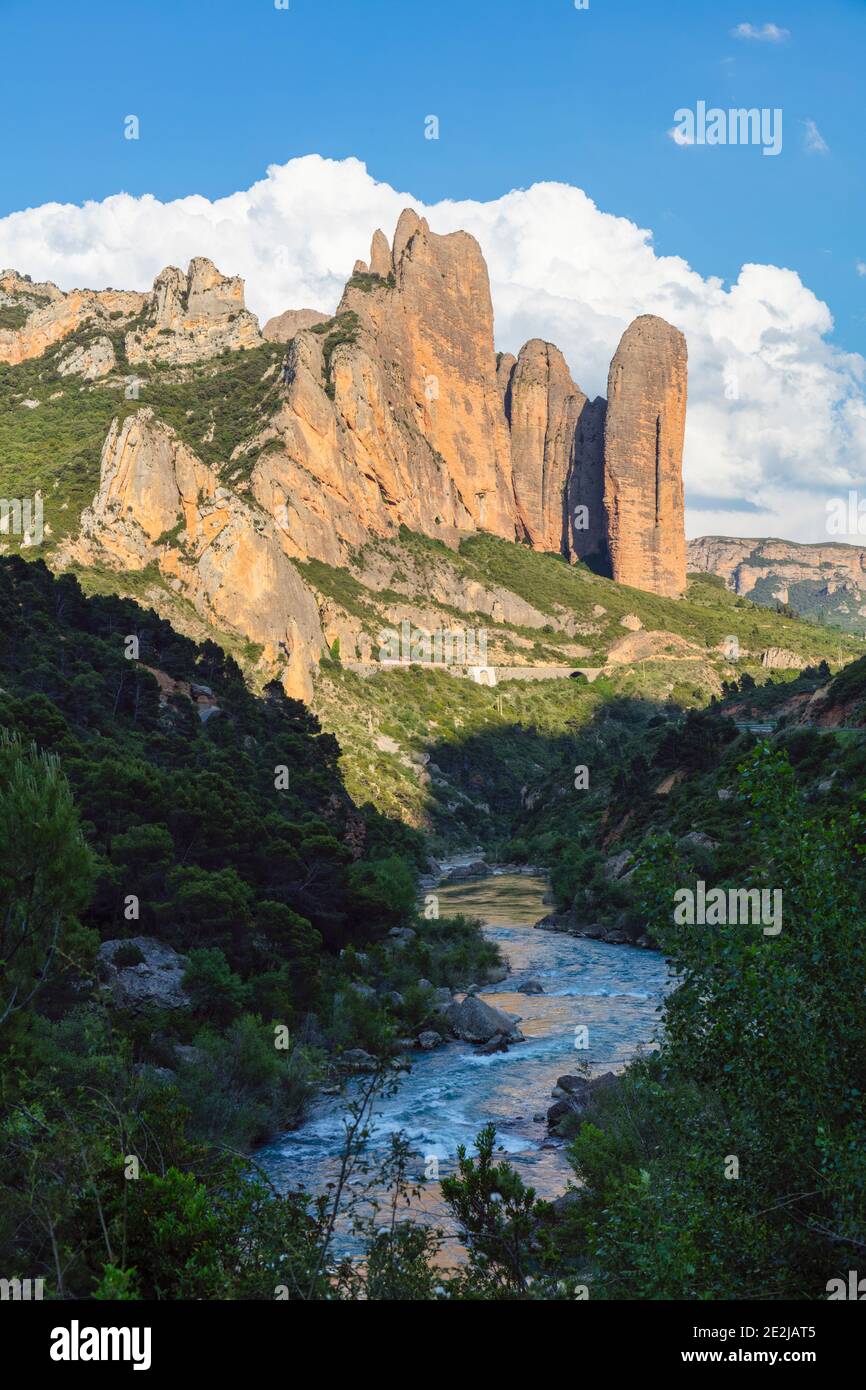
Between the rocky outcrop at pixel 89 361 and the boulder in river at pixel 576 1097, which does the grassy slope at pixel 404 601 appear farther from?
→ the boulder in river at pixel 576 1097

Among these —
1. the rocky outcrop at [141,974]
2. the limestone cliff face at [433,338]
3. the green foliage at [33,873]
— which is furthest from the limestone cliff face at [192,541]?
the limestone cliff face at [433,338]

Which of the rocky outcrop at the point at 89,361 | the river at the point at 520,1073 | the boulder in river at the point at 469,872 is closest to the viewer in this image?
the river at the point at 520,1073

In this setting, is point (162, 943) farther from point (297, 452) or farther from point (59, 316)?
point (59, 316)

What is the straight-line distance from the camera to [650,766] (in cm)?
7706

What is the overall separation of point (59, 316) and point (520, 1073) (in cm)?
15337

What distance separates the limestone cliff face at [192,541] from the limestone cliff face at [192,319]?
57.6 m

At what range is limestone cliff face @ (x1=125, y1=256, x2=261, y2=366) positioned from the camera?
148 m

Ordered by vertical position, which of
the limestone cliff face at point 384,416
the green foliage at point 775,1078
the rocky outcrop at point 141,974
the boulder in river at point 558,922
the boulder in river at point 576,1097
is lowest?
the boulder in river at point 558,922

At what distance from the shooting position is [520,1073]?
30875 millimetres

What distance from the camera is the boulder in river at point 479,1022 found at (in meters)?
34.7

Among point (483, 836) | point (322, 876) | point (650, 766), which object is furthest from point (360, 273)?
point (322, 876)

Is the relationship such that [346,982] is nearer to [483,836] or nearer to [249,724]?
[249,724]

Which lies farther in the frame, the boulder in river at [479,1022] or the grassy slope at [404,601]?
the grassy slope at [404,601]
